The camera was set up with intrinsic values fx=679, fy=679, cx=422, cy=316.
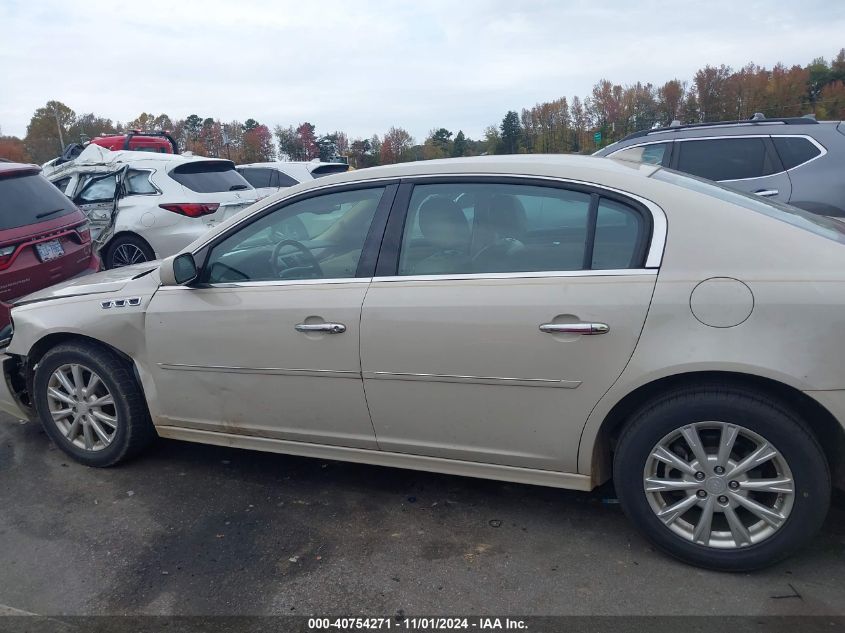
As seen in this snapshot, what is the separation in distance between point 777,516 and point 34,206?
19.0 ft

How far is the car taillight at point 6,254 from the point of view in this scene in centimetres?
517

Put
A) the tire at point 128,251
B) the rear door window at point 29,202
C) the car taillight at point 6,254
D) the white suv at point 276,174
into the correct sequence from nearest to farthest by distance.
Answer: the car taillight at point 6,254
the rear door window at point 29,202
the tire at point 128,251
the white suv at point 276,174

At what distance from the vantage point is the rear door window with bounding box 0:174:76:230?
17.8 ft

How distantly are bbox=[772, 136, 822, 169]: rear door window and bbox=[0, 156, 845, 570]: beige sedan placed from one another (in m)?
3.85

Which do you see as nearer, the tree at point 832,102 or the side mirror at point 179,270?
the side mirror at point 179,270

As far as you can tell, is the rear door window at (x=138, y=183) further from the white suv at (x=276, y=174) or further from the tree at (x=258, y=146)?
the tree at (x=258, y=146)

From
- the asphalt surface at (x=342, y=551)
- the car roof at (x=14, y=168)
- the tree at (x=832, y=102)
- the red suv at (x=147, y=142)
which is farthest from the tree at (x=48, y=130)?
the asphalt surface at (x=342, y=551)

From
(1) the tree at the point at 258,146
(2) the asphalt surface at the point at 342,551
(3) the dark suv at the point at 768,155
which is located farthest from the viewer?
(1) the tree at the point at 258,146

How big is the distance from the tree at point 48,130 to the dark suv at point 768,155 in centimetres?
3610

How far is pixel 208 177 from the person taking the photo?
8602 millimetres

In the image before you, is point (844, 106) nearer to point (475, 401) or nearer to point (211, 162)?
point (211, 162)

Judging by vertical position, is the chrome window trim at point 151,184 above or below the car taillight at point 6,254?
above

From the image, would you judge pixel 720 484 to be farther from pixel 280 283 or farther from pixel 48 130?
pixel 48 130

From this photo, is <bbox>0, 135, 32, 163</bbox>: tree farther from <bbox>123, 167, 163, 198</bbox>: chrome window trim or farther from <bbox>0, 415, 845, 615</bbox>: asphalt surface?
<bbox>0, 415, 845, 615</bbox>: asphalt surface
